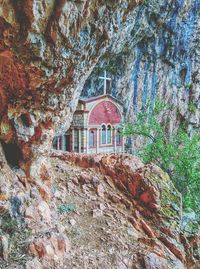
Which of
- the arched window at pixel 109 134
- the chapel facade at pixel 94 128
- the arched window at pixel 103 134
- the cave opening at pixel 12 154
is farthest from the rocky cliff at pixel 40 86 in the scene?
the arched window at pixel 109 134

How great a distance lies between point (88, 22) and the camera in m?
3.89

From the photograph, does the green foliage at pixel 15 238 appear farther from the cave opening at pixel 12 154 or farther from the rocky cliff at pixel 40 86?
the cave opening at pixel 12 154

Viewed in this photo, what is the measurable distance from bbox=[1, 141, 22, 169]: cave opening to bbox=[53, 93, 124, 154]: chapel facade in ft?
29.0

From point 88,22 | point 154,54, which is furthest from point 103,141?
point 88,22

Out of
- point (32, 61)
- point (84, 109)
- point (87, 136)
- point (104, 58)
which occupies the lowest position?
point (87, 136)

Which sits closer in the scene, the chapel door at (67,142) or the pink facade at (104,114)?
the pink facade at (104,114)

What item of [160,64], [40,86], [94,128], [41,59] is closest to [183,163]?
[94,128]

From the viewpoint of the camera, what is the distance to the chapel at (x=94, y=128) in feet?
45.7

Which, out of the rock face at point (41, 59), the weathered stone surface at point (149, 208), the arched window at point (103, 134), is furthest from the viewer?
the arched window at point (103, 134)

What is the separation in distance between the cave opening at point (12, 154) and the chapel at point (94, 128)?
8862mm

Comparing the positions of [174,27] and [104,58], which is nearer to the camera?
[104,58]

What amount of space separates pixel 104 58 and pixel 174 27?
5.99 metres

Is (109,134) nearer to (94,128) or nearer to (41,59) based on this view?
(94,128)

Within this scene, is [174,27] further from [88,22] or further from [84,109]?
[88,22]
